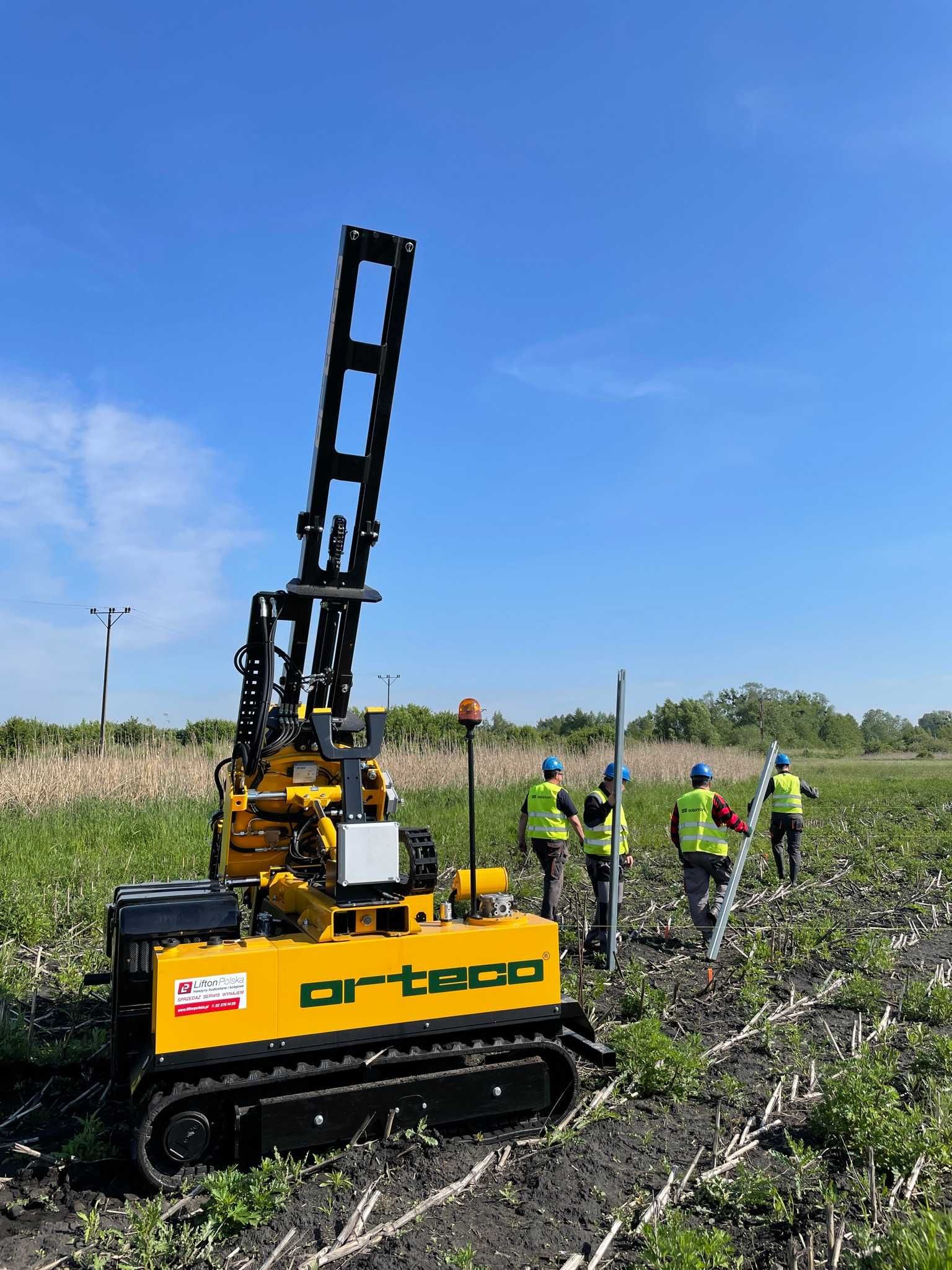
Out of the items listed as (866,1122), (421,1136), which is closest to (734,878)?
(866,1122)

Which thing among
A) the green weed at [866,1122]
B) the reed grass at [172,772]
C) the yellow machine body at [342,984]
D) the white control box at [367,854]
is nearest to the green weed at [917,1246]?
the green weed at [866,1122]

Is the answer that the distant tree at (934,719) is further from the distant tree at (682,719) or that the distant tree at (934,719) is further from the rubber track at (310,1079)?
the rubber track at (310,1079)

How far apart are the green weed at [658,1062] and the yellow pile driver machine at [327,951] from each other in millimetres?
557

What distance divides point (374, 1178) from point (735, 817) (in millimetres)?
6367

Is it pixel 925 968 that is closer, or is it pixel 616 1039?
pixel 616 1039

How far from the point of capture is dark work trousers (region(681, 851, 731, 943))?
33.3ft

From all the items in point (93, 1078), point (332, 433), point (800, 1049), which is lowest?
point (93, 1078)

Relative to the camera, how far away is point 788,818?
1466cm

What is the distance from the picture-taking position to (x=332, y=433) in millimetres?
5910

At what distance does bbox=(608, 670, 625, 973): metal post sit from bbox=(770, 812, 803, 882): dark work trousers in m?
6.48

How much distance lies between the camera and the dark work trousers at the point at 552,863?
35.3 ft

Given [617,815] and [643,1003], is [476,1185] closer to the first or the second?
[643,1003]

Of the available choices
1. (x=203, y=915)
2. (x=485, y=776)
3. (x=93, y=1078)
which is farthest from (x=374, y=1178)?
(x=485, y=776)

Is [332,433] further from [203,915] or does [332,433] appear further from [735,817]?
[735,817]
